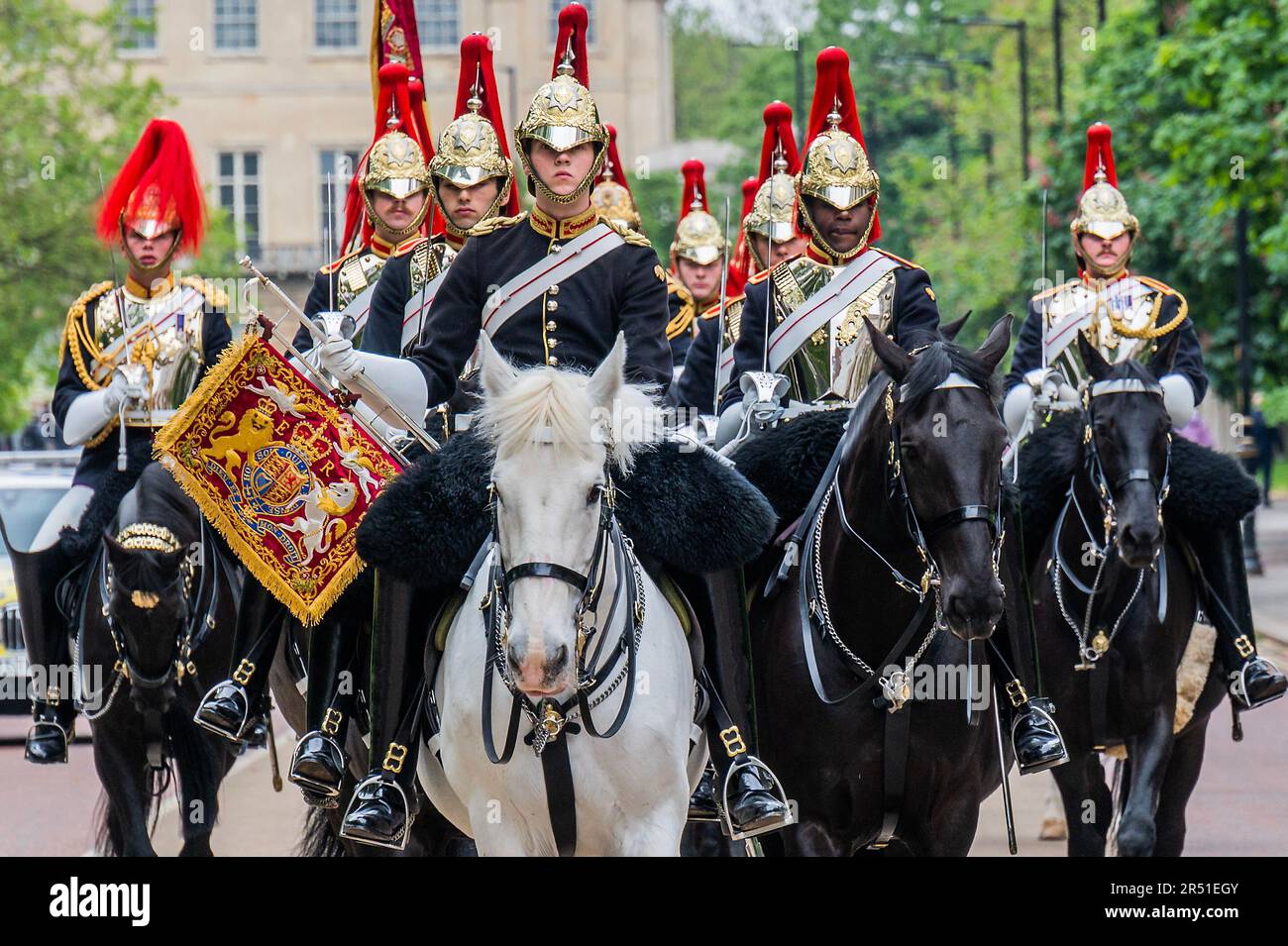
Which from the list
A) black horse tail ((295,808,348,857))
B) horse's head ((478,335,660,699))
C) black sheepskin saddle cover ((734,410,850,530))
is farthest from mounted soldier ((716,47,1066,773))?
horse's head ((478,335,660,699))

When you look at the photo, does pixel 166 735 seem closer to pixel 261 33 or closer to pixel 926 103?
pixel 926 103

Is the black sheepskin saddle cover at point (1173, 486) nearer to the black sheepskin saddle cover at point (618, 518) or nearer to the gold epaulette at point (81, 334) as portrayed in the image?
the black sheepskin saddle cover at point (618, 518)

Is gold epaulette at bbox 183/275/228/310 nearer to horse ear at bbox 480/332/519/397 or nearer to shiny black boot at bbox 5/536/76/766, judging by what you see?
shiny black boot at bbox 5/536/76/766

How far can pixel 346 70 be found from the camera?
6962 cm

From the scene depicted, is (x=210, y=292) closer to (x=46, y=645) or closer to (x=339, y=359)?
(x=46, y=645)

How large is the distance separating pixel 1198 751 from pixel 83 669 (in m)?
4.86

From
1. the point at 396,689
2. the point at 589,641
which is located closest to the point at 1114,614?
the point at 396,689

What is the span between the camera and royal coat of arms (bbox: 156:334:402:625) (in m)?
7.51

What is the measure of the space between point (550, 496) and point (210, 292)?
486 cm

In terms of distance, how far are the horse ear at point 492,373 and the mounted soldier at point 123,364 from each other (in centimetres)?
423

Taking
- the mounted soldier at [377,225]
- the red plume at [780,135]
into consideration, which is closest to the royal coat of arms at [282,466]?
the mounted soldier at [377,225]

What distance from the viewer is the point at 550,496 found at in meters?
5.85

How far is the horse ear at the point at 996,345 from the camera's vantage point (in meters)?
6.73
